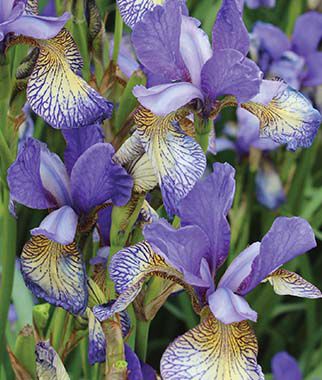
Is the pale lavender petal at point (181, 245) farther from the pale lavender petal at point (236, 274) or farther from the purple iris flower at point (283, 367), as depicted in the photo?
the purple iris flower at point (283, 367)

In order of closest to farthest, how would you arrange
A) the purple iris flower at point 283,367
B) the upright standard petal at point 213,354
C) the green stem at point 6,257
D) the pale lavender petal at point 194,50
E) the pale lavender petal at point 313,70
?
1. the upright standard petal at point 213,354
2. the pale lavender petal at point 194,50
3. the green stem at point 6,257
4. the purple iris flower at point 283,367
5. the pale lavender petal at point 313,70

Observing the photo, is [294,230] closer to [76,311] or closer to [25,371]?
[76,311]

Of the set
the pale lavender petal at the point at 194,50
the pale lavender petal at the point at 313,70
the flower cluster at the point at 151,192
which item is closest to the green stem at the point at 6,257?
the flower cluster at the point at 151,192

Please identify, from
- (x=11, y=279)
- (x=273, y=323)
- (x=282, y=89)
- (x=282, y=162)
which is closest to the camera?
(x=282, y=89)

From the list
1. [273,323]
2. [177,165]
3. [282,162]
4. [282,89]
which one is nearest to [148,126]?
[177,165]

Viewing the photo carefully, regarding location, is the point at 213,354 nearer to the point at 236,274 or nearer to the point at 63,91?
→ the point at 236,274

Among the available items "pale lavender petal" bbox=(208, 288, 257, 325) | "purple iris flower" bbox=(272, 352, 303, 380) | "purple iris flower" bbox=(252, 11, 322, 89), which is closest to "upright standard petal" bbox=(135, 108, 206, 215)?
"pale lavender petal" bbox=(208, 288, 257, 325)

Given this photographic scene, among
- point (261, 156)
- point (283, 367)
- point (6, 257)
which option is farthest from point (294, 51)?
point (6, 257)

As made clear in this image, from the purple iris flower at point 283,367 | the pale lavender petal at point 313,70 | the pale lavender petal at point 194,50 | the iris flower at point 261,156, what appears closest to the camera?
the pale lavender petal at point 194,50
